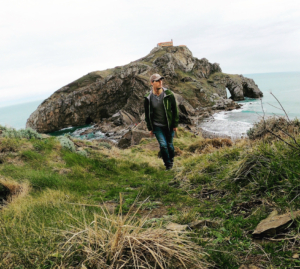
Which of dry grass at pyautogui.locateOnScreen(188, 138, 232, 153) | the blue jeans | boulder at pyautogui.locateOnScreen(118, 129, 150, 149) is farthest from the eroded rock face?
the blue jeans

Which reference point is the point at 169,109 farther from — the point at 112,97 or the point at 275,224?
the point at 112,97

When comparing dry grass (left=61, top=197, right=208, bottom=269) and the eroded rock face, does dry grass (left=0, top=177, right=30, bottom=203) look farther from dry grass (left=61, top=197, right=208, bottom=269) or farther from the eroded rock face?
the eroded rock face

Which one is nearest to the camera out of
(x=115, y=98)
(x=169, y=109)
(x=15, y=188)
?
Answer: (x=15, y=188)

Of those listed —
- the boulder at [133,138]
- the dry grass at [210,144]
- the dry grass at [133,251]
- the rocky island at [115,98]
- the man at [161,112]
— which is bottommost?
the boulder at [133,138]

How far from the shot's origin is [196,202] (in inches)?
135

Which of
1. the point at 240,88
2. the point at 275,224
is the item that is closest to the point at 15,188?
the point at 275,224

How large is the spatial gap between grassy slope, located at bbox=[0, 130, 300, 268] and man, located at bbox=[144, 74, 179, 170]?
3.90 ft

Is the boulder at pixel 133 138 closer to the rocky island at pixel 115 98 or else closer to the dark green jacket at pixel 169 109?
the dark green jacket at pixel 169 109

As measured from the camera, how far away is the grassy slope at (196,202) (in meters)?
1.80

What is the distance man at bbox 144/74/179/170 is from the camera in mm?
6012

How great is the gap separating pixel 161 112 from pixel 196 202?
3266 mm

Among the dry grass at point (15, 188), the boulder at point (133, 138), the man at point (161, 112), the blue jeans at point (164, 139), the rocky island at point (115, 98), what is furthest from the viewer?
the rocky island at point (115, 98)

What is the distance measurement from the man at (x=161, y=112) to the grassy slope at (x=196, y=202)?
3.90 ft

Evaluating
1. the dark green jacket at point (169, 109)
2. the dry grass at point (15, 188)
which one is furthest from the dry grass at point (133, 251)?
the dark green jacket at point (169, 109)
